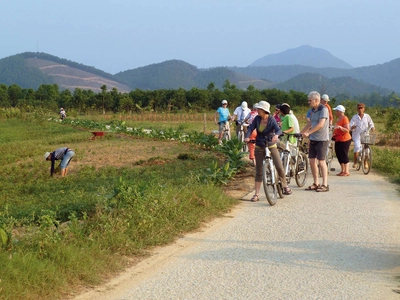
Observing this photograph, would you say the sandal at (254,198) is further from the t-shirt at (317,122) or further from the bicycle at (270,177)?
the t-shirt at (317,122)

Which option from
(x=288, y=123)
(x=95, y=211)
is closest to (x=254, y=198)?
(x=288, y=123)

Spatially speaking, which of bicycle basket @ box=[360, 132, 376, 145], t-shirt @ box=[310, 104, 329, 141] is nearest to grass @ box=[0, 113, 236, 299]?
t-shirt @ box=[310, 104, 329, 141]

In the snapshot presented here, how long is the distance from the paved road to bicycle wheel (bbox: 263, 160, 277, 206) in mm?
152

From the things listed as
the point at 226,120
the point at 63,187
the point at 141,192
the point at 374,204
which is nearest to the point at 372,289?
the point at 141,192

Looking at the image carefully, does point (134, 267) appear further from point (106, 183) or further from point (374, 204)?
point (106, 183)

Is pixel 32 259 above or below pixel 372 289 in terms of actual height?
above

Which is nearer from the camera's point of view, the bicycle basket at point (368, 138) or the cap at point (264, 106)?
the cap at point (264, 106)

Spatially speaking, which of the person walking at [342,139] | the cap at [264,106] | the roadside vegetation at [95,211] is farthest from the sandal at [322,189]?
the person walking at [342,139]

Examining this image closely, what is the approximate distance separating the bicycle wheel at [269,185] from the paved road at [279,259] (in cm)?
15

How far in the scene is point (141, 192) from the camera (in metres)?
7.73

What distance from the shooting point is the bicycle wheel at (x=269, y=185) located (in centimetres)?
939

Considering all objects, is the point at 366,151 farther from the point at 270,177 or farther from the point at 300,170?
the point at 270,177

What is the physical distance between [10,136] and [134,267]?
1064 inches

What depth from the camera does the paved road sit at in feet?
16.9
